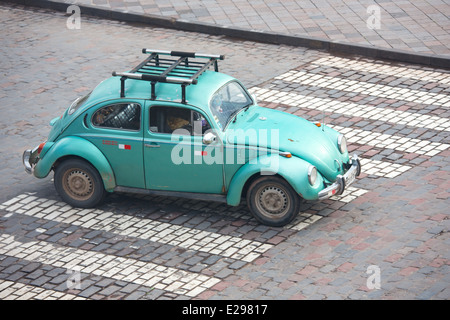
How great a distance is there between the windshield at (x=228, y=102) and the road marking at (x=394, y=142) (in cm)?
221

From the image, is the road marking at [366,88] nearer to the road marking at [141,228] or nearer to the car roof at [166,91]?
the car roof at [166,91]

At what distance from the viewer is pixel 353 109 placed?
13016mm

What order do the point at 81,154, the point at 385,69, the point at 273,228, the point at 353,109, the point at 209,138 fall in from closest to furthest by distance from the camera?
the point at 209,138 → the point at 273,228 → the point at 81,154 → the point at 353,109 → the point at 385,69

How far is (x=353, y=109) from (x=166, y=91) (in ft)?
13.6

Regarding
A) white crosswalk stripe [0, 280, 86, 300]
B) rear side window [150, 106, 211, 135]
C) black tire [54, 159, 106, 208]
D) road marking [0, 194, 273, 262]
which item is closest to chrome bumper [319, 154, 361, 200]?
road marking [0, 194, 273, 262]

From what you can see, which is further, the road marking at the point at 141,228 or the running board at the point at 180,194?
the running board at the point at 180,194

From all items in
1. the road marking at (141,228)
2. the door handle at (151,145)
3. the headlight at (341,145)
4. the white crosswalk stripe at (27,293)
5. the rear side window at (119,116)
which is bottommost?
the white crosswalk stripe at (27,293)

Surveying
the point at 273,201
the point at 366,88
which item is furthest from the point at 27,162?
the point at 366,88

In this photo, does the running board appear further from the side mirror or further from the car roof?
the car roof

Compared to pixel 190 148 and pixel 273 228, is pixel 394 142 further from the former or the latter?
pixel 190 148

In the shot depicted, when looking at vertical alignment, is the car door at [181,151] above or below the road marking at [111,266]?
above

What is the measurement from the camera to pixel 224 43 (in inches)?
631

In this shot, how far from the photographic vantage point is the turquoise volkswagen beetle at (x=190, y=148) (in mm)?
9547

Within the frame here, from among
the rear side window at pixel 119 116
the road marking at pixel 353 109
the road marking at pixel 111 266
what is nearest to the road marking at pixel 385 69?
the road marking at pixel 353 109
